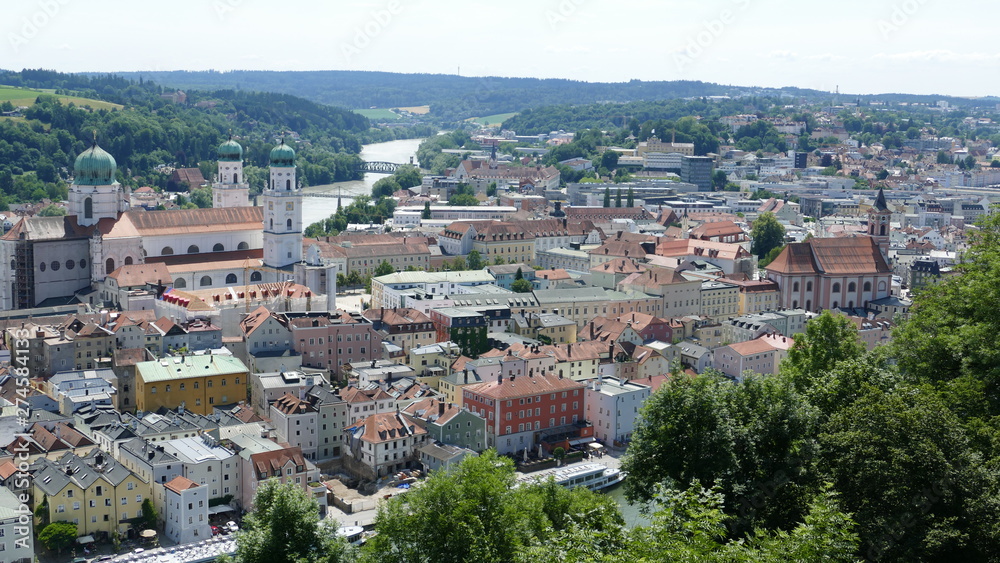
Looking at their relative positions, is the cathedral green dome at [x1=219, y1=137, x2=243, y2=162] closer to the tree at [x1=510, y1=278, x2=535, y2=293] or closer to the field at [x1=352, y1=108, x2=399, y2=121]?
the tree at [x1=510, y1=278, x2=535, y2=293]

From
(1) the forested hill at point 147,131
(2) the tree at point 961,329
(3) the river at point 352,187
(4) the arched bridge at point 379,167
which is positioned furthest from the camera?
(4) the arched bridge at point 379,167

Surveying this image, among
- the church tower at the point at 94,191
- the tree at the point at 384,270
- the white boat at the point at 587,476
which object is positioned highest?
the church tower at the point at 94,191

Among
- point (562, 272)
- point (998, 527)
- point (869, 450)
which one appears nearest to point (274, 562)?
point (869, 450)

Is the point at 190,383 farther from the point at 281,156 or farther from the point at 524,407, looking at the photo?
the point at 281,156

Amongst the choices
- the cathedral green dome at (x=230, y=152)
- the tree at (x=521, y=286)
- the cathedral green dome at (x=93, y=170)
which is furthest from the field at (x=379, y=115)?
the cathedral green dome at (x=93, y=170)

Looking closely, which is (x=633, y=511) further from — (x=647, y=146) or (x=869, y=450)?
(x=647, y=146)

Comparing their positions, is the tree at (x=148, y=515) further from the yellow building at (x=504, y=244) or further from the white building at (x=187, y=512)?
the yellow building at (x=504, y=244)

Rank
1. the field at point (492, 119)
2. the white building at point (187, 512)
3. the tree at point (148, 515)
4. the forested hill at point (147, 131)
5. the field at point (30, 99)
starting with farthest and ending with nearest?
the field at point (492, 119), the field at point (30, 99), the forested hill at point (147, 131), the tree at point (148, 515), the white building at point (187, 512)
